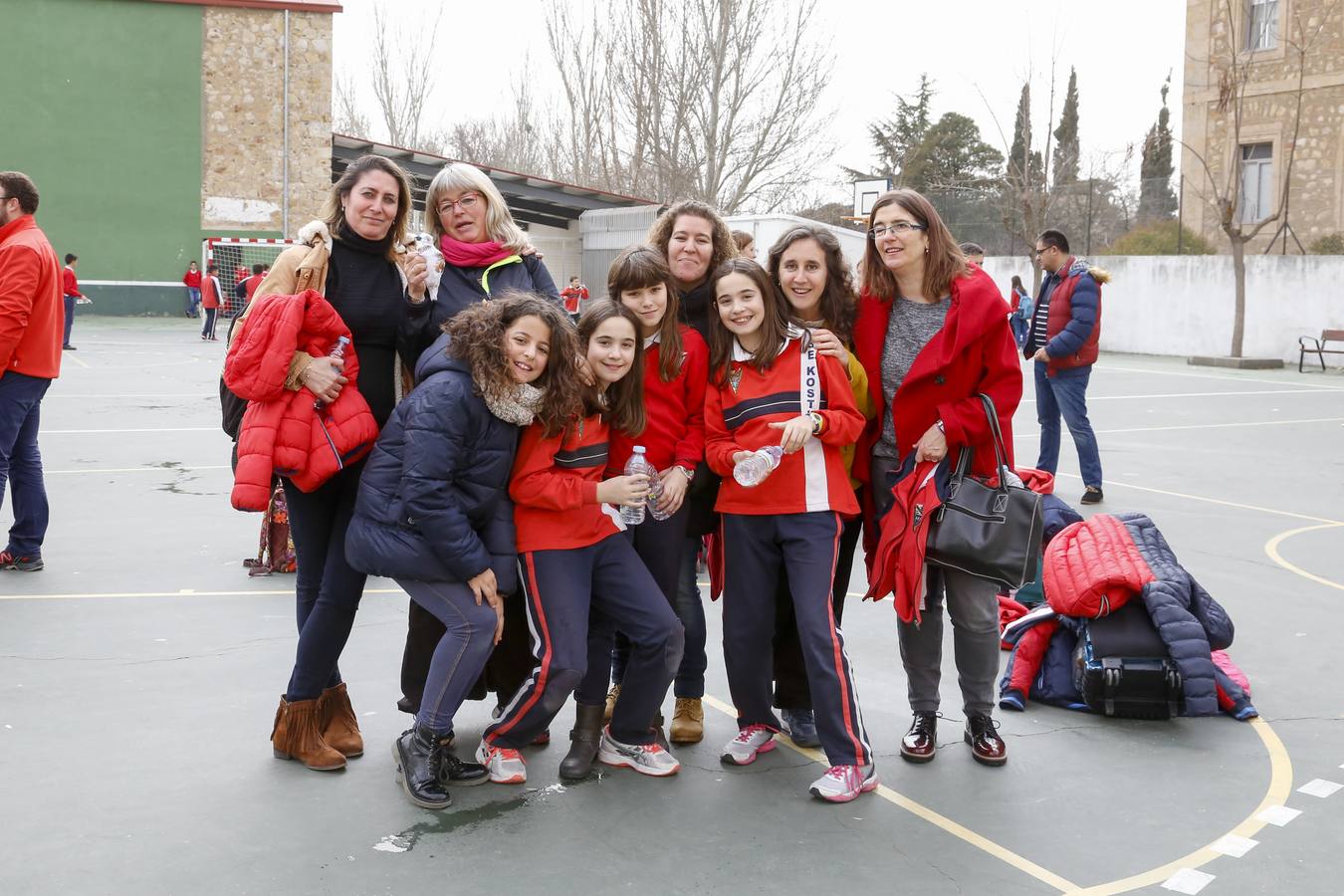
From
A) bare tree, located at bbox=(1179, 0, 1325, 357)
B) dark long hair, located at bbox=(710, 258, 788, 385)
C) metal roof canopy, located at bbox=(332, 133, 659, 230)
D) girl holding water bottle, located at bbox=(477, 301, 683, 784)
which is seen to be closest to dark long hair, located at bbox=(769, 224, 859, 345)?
dark long hair, located at bbox=(710, 258, 788, 385)

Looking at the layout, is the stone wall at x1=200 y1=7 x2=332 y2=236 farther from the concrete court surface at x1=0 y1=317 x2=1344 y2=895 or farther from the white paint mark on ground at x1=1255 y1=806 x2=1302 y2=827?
the white paint mark on ground at x1=1255 y1=806 x2=1302 y2=827

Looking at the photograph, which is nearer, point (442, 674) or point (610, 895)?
point (610, 895)

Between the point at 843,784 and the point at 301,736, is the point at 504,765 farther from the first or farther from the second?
the point at 843,784

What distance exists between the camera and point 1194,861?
3.42 meters

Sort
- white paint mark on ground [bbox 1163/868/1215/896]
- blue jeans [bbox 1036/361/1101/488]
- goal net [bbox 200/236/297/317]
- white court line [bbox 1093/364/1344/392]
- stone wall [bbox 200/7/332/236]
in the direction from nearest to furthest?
white paint mark on ground [bbox 1163/868/1215/896] → blue jeans [bbox 1036/361/1101/488] → white court line [bbox 1093/364/1344/392] → goal net [bbox 200/236/297/317] → stone wall [bbox 200/7/332/236]

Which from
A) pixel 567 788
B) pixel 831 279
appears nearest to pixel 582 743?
pixel 567 788

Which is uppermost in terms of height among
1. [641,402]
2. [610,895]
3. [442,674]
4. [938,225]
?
[938,225]

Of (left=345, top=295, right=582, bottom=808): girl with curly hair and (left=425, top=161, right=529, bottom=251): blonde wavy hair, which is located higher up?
(left=425, top=161, right=529, bottom=251): blonde wavy hair

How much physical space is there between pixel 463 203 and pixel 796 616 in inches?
69.1

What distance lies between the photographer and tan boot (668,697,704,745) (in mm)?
4285

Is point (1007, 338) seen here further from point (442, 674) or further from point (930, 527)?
point (442, 674)

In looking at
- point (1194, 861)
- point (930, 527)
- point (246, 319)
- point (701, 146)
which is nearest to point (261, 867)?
point (246, 319)

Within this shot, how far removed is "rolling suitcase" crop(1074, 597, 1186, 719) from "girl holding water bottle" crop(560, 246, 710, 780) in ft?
5.44

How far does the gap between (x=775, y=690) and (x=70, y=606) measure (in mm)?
3462
